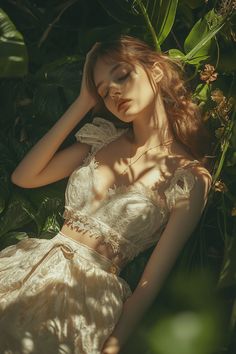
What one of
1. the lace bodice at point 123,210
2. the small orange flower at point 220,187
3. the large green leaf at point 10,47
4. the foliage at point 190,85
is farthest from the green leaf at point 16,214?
the small orange flower at point 220,187

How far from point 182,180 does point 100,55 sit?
1.31 feet

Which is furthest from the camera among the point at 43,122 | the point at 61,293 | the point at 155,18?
the point at 43,122

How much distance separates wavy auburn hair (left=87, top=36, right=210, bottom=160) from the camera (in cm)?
205

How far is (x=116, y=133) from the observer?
2.16 metres

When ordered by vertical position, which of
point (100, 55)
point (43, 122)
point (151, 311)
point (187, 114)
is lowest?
point (151, 311)

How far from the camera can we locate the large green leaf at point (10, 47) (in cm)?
213

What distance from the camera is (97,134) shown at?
215 centimetres

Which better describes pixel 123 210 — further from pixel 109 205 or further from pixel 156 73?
pixel 156 73

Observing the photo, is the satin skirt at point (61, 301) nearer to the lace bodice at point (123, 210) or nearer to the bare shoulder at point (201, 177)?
the lace bodice at point (123, 210)

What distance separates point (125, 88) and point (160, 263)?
458 millimetres

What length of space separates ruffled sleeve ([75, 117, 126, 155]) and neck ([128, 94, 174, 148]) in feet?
0.29

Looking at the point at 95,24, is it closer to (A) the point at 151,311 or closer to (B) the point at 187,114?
(B) the point at 187,114

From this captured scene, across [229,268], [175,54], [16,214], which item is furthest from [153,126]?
[16,214]

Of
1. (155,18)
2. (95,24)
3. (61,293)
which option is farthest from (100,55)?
(61,293)
